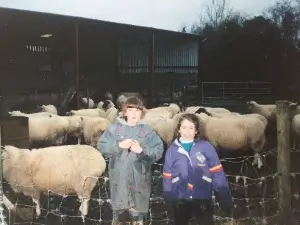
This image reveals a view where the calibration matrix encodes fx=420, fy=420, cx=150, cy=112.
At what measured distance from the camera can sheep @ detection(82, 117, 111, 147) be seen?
26.2ft

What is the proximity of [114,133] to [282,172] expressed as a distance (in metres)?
1.49

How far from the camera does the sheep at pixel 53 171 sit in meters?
4.82

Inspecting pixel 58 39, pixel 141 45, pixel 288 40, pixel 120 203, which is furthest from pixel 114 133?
pixel 141 45

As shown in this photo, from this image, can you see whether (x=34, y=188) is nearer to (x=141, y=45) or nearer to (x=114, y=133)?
(x=114, y=133)

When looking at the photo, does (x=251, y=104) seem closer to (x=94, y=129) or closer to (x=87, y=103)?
(x=94, y=129)

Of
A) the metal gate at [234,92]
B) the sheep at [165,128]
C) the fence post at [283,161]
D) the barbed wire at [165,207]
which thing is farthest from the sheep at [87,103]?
the fence post at [283,161]

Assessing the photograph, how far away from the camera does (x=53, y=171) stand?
4.85m

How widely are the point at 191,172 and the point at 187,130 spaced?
0.31 m

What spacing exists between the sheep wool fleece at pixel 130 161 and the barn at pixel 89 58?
827 cm

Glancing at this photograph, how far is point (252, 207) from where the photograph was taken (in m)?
4.84

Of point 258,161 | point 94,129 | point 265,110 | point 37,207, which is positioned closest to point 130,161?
point 37,207

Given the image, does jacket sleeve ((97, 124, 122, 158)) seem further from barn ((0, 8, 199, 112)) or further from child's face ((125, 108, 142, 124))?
barn ((0, 8, 199, 112))

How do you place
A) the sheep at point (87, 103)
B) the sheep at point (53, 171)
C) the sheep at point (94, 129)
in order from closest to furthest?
the sheep at point (53, 171), the sheep at point (94, 129), the sheep at point (87, 103)

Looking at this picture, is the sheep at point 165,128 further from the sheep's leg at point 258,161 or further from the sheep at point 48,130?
the sheep at point 48,130
